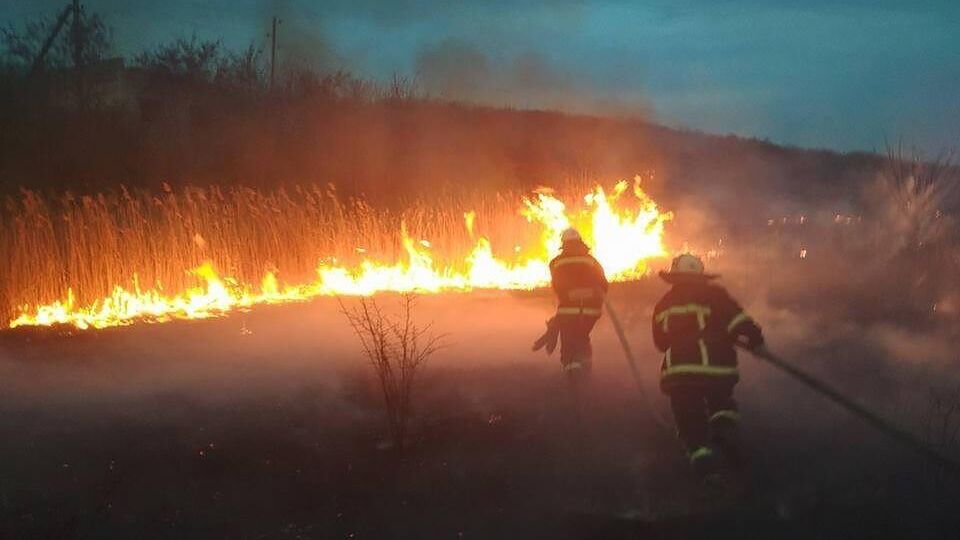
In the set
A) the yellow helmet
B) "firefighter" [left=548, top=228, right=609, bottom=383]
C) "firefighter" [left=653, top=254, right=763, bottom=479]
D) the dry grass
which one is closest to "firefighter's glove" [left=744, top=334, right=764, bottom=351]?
"firefighter" [left=653, top=254, right=763, bottom=479]

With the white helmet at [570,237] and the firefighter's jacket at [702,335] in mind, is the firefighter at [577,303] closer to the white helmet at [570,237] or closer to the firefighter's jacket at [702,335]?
the white helmet at [570,237]

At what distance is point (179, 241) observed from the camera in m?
15.3

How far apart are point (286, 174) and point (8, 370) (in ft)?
54.7

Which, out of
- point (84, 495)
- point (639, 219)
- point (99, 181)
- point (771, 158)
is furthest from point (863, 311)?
point (771, 158)

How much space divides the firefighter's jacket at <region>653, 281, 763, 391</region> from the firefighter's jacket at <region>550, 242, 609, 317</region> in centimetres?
232

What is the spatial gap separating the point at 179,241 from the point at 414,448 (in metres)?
8.81

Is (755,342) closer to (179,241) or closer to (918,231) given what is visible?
(179,241)

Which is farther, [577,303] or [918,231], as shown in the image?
[918,231]

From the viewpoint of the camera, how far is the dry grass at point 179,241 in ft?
44.0

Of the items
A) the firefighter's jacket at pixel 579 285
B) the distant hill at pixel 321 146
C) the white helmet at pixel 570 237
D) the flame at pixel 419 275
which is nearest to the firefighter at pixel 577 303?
the firefighter's jacket at pixel 579 285

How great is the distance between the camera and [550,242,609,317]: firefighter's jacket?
9.50 metres

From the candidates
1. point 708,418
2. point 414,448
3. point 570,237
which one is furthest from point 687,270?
point 414,448

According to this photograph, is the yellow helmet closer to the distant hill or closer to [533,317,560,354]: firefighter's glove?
[533,317,560,354]: firefighter's glove

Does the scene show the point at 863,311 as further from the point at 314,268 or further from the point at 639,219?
the point at 314,268
